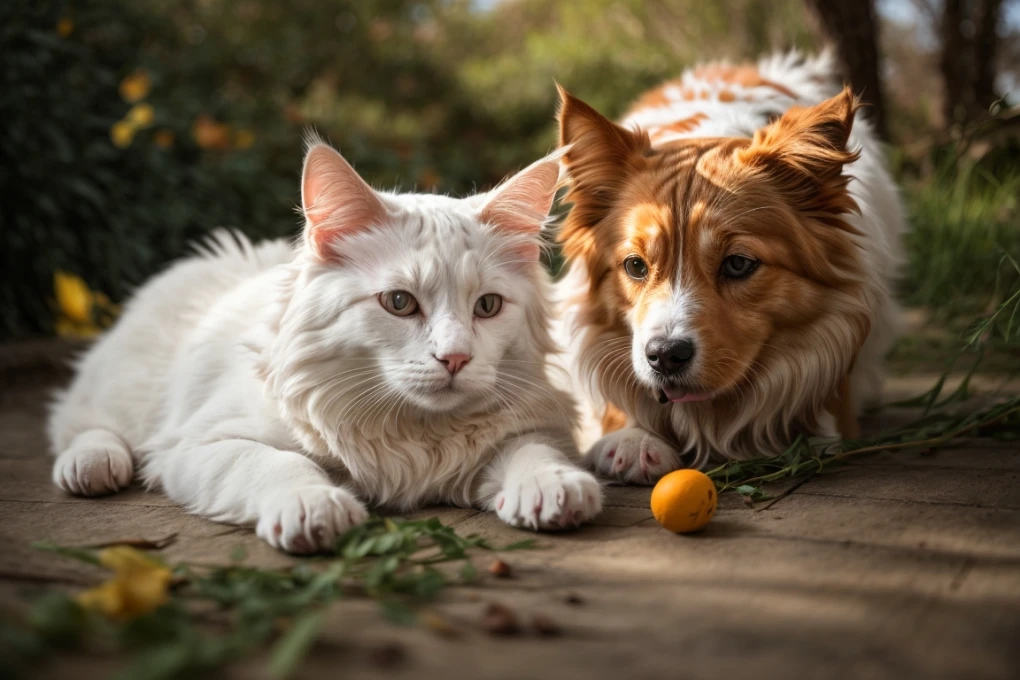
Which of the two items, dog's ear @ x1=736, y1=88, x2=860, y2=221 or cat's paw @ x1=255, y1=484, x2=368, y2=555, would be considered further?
dog's ear @ x1=736, y1=88, x2=860, y2=221

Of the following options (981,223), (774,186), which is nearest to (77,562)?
(774,186)

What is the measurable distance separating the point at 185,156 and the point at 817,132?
4.23m

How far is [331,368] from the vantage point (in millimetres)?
2258

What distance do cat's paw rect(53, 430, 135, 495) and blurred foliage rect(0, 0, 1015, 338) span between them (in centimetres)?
233

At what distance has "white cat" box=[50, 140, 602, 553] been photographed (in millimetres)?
2135

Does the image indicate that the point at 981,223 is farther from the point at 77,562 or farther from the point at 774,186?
the point at 77,562

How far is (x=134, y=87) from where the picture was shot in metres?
5.13

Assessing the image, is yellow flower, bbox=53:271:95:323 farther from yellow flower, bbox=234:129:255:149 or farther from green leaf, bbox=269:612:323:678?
green leaf, bbox=269:612:323:678

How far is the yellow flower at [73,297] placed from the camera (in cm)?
460

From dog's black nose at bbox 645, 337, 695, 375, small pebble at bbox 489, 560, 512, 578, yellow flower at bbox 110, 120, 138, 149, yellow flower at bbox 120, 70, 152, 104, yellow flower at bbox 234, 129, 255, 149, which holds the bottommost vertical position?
small pebble at bbox 489, 560, 512, 578

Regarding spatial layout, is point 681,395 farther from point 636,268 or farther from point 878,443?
point 878,443

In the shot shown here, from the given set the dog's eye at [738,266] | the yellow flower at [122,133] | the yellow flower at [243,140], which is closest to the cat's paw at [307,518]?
the dog's eye at [738,266]

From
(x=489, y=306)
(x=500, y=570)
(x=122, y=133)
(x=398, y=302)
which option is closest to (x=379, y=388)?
(x=398, y=302)

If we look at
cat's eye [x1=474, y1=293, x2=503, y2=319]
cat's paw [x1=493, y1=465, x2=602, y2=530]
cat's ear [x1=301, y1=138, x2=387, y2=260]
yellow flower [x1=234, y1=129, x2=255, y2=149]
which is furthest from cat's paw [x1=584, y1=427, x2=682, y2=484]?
yellow flower [x1=234, y1=129, x2=255, y2=149]
